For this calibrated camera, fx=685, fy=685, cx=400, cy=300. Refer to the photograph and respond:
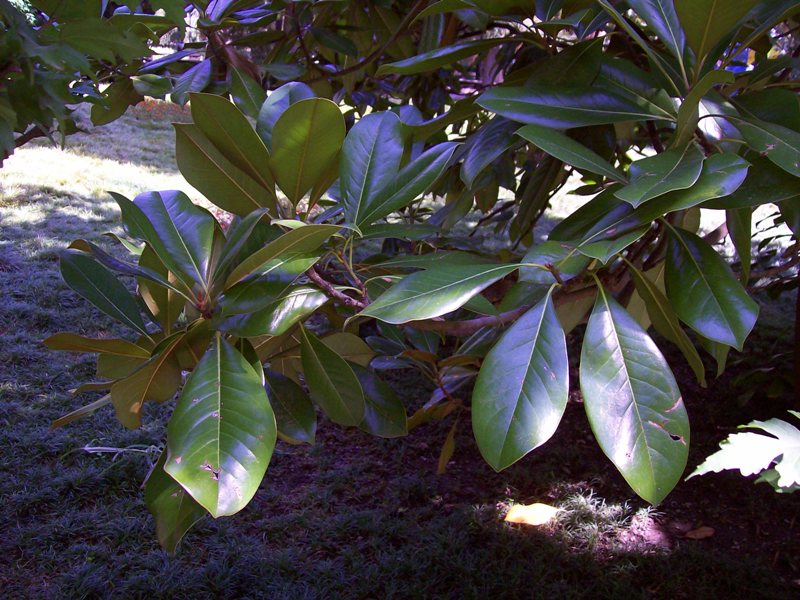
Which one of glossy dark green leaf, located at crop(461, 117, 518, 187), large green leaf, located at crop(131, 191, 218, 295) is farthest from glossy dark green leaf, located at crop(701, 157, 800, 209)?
large green leaf, located at crop(131, 191, 218, 295)

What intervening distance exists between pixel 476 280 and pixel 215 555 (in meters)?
2.21

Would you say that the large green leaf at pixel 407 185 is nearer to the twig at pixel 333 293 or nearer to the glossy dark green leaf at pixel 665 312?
the twig at pixel 333 293

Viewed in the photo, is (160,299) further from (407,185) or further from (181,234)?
(407,185)

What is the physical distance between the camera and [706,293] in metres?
0.90

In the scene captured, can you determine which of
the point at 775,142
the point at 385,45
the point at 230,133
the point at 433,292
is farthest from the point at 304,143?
the point at 385,45

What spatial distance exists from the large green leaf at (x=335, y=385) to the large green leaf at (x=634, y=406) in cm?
37

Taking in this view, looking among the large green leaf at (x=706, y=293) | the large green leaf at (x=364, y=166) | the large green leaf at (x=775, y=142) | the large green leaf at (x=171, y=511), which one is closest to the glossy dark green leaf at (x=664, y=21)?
the large green leaf at (x=775, y=142)

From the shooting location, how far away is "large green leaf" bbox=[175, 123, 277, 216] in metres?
0.99

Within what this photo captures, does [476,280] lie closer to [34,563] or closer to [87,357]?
[34,563]

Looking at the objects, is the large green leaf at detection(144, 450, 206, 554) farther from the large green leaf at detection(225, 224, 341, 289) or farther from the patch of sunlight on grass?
the patch of sunlight on grass

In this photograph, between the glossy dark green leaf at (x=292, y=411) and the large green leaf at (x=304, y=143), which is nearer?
the large green leaf at (x=304, y=143)

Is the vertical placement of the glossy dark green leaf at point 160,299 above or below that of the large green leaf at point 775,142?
below

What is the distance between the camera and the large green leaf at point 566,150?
88cm

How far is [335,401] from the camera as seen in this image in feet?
3.44
